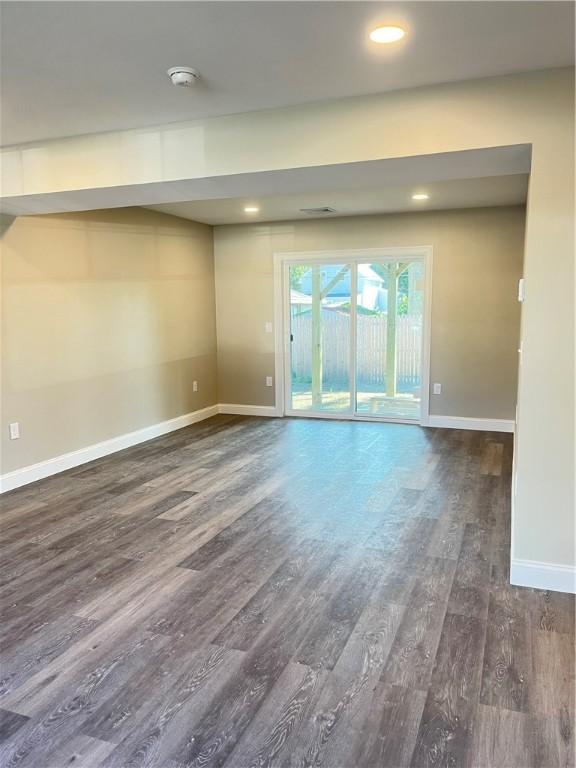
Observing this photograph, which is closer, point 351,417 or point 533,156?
point 533,156

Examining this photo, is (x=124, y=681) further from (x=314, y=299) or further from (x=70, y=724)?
(x=314, y=299)

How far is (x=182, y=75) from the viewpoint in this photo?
2.29 m

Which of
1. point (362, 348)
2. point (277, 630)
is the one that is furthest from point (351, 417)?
point (277, 630)

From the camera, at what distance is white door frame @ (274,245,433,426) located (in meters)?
5.93

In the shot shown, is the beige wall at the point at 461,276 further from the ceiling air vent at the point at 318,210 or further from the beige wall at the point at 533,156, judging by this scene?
the beige wall at the point at 533,156

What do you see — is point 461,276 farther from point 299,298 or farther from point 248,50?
point 248,50

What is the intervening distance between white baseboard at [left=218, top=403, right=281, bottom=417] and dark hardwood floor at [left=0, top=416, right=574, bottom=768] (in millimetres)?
2644

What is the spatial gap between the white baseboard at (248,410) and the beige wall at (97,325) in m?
0.52

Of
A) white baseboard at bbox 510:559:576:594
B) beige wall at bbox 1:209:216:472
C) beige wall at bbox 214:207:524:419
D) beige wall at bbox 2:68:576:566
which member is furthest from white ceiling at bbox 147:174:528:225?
white baseboard at bbox 510:559:576:594

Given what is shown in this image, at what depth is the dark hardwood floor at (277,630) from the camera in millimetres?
1715

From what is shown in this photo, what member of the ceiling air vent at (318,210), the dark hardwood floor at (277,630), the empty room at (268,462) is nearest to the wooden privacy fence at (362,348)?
the empty room at (268,462)

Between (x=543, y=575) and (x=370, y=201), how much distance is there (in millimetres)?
3714

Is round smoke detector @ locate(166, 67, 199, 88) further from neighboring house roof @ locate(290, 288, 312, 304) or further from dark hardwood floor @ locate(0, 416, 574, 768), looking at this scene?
neighboring house roof @ locate(290, 288, 312, 304)

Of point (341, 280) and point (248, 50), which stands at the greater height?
point (248, 50)
